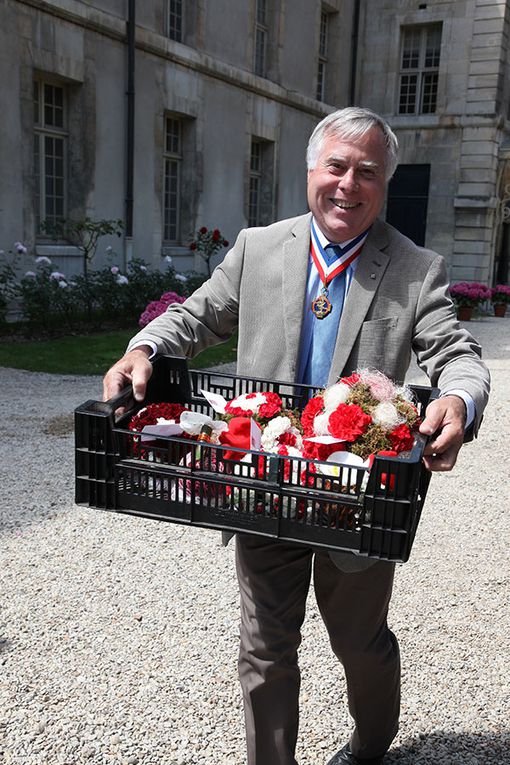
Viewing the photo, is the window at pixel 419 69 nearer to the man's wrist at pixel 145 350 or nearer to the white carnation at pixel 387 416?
the man's wrist at pixel 145 350

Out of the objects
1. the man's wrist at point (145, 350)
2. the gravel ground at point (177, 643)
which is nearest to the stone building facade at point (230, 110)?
the gravel ground at point (177, 643)

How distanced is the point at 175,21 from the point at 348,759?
1633 cm

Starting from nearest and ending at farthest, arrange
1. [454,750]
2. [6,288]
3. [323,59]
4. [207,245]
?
1. [454,750]
2. [6,288]
3. [207,245]
4. [323,59]

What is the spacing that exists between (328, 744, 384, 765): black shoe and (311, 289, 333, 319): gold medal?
4.94ft

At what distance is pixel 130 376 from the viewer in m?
2.18

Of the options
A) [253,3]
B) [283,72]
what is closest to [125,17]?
[253,3]

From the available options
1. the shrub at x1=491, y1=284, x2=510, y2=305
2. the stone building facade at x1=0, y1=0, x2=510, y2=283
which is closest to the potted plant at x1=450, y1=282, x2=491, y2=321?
the shrub at x1=491, y1=284, x2=510, y2=305

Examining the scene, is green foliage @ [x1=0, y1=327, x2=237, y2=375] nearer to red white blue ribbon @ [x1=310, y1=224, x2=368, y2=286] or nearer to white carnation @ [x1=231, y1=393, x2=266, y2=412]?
red white blue ribbon @ [x1=310, y1=224, x2=368, y2=286]

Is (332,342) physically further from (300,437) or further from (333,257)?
(300,437)

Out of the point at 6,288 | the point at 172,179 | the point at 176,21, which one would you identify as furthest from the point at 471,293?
the point at 6,288

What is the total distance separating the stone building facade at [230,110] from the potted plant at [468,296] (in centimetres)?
525

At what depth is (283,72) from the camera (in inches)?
768

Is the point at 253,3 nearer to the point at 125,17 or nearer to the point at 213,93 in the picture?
the point at 213,93

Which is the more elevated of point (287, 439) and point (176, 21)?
point (176, 21)
